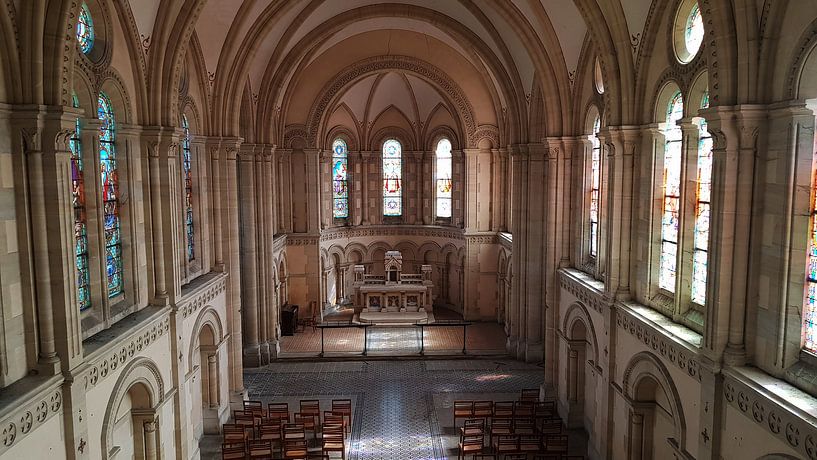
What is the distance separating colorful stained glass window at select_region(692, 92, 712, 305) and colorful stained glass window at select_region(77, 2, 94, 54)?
10.8 m

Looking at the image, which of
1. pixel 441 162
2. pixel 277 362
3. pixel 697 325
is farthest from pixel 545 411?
pixel 441 162

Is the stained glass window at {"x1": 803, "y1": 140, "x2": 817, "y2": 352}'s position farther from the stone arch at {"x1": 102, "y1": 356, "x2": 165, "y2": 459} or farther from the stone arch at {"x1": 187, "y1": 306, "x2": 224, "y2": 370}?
the stone arch at {"x1": 187, "y1": 306, "x2": 224, "y2": 370}

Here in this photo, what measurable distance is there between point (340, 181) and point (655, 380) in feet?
77.3

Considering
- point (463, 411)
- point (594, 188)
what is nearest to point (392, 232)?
point (463, 411)

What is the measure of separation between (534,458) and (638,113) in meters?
8.10

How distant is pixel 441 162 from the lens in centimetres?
3291

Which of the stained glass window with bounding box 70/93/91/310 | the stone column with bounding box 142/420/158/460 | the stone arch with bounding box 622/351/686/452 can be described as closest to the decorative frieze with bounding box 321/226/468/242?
the stone arch with bounding box 622/351/686/452

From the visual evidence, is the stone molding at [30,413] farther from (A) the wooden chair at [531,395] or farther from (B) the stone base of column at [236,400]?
(A) the wooden chair at [531,395]

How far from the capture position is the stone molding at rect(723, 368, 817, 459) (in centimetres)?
696

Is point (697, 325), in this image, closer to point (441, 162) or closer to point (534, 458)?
point (534, 458)

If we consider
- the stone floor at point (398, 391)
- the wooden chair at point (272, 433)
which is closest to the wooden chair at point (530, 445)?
the stone floor at point (398, 391)

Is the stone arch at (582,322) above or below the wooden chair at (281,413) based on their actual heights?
above

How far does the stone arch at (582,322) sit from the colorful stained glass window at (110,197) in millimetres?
10658

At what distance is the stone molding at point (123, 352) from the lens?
31.7 feet
